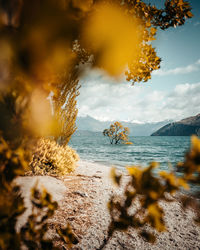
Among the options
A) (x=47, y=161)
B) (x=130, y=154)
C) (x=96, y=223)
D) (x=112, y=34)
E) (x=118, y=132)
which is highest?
(x=112, y=34)

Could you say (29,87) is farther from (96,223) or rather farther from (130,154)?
(130,154)

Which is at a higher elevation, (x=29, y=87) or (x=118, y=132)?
(x=29, y=87)

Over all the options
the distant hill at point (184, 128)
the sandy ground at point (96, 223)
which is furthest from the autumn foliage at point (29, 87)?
the distant hill at point (184, 128)

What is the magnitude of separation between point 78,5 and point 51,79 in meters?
0.49

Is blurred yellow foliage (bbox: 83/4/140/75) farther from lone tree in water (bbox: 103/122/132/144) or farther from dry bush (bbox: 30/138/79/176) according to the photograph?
lone tree in water (bbox: 103/122/132/144)

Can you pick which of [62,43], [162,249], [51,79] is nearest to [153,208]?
[51,79]

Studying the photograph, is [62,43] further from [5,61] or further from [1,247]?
[1,247]

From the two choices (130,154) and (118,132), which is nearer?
(130,154)

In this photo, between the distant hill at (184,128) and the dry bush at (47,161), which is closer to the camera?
the dry bush at (47,161)

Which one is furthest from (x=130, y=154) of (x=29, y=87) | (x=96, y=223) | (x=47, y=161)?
(x=29, y=87)

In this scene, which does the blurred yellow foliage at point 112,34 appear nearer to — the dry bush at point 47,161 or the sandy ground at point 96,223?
the sandy ground at point 96,223

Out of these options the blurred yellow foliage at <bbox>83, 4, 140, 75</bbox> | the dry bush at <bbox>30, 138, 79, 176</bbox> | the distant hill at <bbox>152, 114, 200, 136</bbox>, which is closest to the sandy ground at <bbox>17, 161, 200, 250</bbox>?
the dry bush at <bbox>30, 138, 79, 176</bbox>

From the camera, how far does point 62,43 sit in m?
0.89

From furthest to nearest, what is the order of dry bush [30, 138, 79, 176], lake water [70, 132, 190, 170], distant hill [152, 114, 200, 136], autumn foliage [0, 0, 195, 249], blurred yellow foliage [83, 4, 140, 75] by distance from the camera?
distant hill [152, 114, 200, 136] < lake water [70, 132, 190, 170] < dry bush [30, 138, 79, 176] < blurred yellow foliage [83, 4, 140, 75] < autumn foliage [0, 0, 195, 249]
